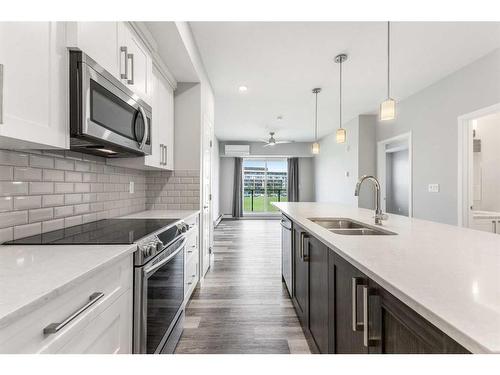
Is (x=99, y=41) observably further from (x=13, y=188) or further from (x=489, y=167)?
(x=489, y=167)

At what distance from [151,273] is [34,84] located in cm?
94

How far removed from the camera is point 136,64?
1806 mm

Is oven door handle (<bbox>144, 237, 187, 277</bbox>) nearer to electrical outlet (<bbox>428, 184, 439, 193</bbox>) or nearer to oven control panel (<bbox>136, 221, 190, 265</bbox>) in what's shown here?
oven control panel (<bbox>136, 221, 190, 265</bbox>)

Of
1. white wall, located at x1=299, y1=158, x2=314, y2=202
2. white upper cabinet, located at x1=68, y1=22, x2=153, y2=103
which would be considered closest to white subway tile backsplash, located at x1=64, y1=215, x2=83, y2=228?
white upper cabinet, located at x1=68, y1=22, x2=153, y2=103

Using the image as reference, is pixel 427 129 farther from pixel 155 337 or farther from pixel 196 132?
pixel 155 337

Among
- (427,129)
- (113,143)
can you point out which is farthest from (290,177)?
(113,143)

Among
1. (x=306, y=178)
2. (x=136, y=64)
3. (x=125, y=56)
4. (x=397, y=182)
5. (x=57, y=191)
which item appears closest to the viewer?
(x=57, y=191)

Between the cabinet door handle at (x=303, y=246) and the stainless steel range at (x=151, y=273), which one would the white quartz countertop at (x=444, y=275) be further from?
the stainless steel range at (x=151, y=273)

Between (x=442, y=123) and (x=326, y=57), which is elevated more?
(x=326, y=57)

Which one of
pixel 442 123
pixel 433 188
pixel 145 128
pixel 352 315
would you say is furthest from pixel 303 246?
pixel 442 123

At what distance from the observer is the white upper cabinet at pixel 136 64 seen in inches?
63.6

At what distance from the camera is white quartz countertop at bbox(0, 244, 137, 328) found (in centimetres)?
57

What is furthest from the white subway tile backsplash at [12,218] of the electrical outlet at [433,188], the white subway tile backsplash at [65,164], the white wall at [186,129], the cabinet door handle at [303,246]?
the electrical outlet at [433,188]
